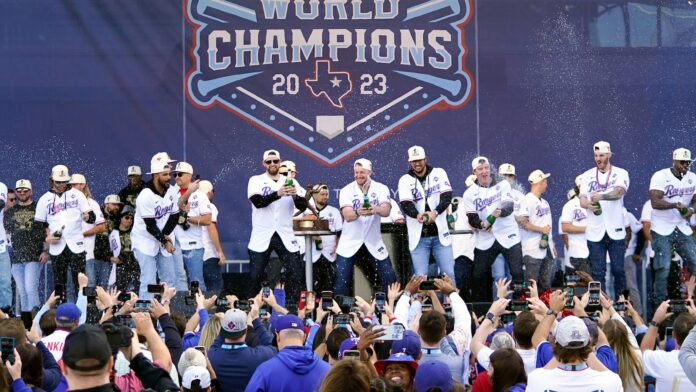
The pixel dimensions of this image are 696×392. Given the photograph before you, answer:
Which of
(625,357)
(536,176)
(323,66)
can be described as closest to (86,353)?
(625,357)

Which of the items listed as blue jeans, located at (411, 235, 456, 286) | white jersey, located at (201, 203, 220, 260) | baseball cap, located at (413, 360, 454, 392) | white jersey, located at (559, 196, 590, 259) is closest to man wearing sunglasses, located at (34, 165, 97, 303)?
white jersey, located at (201, 203, 220, 260)

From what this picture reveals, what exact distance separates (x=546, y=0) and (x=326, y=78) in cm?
286

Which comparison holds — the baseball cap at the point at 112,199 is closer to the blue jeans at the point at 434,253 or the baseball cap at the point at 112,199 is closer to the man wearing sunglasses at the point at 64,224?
the man wearing sunglasses at the point at 64,224

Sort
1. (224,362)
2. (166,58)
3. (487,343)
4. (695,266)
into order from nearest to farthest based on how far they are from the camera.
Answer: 1. (224,362)
2. (487,343)
3. (695,266)
4. (166,58)

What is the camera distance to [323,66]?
16.0m

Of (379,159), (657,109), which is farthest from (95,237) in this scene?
(657,109)

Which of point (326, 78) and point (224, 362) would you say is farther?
point (326, 78)

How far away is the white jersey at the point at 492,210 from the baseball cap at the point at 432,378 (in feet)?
24.8

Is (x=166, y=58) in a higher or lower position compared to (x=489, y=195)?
Answer: higher

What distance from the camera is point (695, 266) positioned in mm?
13578

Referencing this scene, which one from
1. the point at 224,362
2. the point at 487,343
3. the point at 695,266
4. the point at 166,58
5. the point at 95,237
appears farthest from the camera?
the point at 166,58

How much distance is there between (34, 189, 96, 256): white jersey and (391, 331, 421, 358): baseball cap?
7772mm

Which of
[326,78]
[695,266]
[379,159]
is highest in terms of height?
[326,78]

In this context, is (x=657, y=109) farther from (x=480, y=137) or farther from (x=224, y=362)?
(x=224, y=362)
